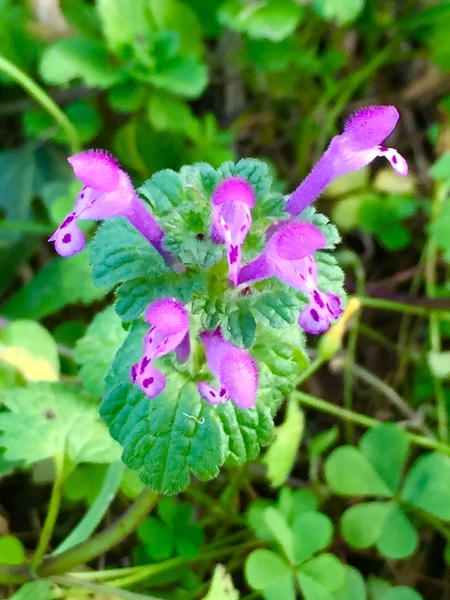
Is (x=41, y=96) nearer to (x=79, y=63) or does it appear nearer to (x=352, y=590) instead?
(x=79, y=63)

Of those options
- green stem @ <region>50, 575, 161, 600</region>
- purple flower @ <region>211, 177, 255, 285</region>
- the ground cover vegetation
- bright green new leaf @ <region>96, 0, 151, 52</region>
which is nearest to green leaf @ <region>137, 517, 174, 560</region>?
the ground cover vegetation

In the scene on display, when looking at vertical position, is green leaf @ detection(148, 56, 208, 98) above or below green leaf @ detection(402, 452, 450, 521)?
above

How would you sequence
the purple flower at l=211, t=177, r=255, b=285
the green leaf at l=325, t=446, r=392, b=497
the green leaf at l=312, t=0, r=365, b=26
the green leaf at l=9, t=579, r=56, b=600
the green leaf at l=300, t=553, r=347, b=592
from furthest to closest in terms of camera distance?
the green leaf at l=312, t=0, r=365, b=26, the green leaf at l=325, t=446, r=392, b=497, the green leaf at l=300, t=553, r=347, b=592, the green leaf at l=9, t=579, r=56, b=600, the purple flower at l=211, t=177, r=255, b=285

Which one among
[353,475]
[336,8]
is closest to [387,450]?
[353,475]

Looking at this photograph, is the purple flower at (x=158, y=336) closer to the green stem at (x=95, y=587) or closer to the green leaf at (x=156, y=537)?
the green stem at (x=95, y=587)

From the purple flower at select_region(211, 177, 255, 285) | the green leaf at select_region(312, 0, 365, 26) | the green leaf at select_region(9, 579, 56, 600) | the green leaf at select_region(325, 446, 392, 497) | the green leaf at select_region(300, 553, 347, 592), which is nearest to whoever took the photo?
the purple flower at select_region(211, 177, 255, 285)

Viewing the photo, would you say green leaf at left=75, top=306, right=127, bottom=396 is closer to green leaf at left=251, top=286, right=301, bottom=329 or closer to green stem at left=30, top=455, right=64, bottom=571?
green stem at left=30, top=455, right=64, bottom=571

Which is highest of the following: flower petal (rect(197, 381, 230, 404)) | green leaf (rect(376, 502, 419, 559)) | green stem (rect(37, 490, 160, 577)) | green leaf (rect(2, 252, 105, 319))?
flower petal (rect(197, 381, 230, 404))
